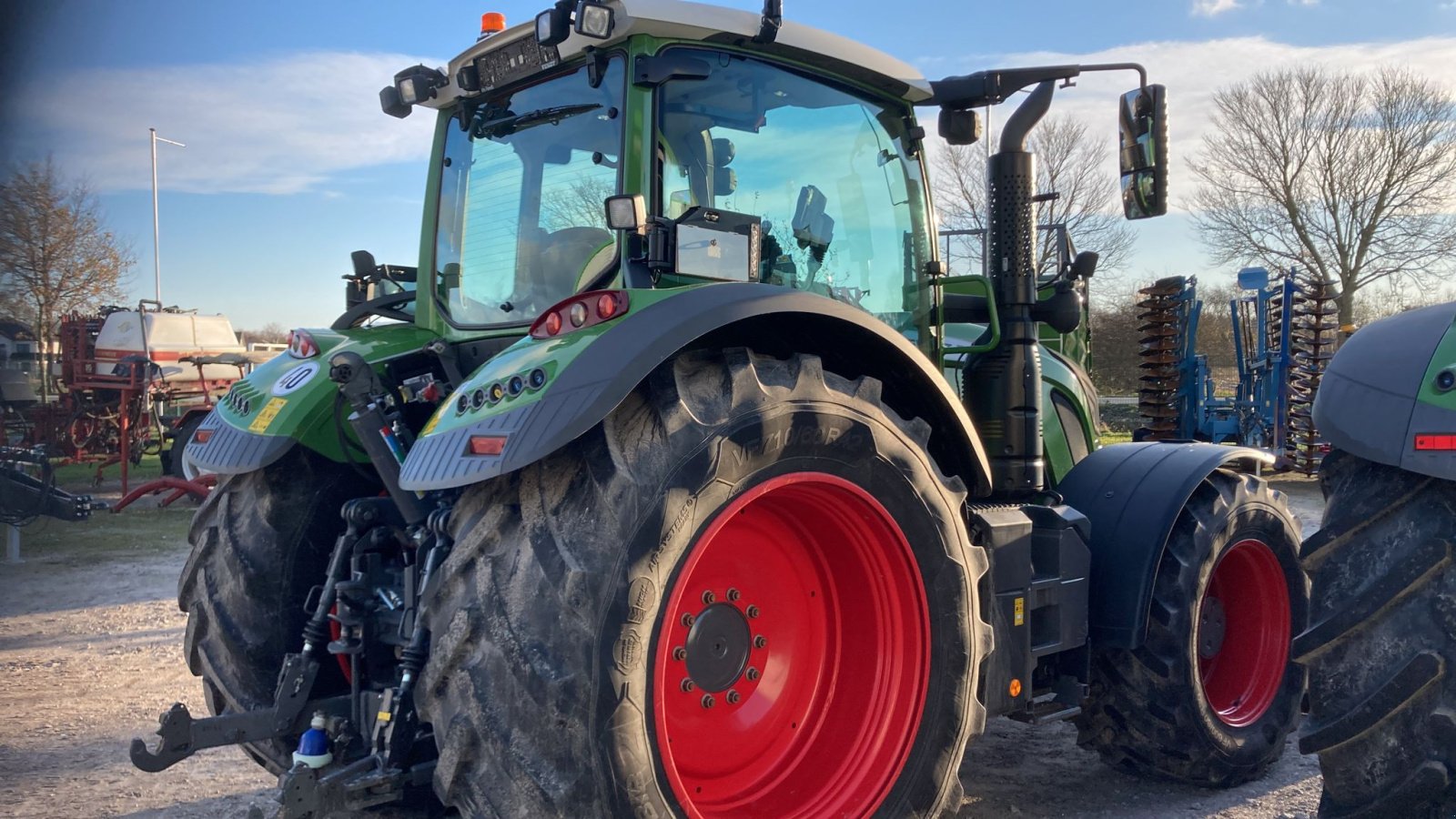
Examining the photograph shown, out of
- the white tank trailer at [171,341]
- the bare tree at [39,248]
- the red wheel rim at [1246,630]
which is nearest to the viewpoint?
the bare tree at [39,248]

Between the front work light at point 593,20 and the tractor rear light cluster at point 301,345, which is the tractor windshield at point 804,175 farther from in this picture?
the tractor rear light cluster at point 301,345

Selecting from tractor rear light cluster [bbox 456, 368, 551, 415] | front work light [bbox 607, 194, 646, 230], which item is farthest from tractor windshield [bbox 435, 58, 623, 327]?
tractor rear light cluster [bbox 456, 368, 551, 415]

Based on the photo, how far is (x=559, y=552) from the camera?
2369 millimetres

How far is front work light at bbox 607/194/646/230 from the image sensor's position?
2.89 metres

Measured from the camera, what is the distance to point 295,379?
3627 millimetres

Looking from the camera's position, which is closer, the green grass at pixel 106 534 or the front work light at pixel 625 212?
the front work light at pixel 625 212

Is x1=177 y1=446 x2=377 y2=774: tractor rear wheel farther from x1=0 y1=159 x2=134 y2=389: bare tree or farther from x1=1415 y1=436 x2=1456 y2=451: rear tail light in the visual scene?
x1=1415 y1=436 x2=1456 y2=451: rear tail light

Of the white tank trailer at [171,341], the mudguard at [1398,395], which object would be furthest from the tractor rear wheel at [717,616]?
the white tank trailer at [171,341]

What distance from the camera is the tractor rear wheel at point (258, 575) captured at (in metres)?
3.47

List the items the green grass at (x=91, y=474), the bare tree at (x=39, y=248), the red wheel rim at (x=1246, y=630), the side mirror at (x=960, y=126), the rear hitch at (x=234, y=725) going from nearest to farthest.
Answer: the bare tree at (x=39, y=248) < the rear hitch at (x=234, y=725) < the side mirror at (x=960, y=126) < the red wheel rim at (x=1246, y=630) < the green grass at (x=91, y=474)

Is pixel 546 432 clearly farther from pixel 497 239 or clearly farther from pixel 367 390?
pixel 497 239

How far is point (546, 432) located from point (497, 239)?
152 centimetres

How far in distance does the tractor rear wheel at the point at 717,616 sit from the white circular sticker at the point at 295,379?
4.30 ft

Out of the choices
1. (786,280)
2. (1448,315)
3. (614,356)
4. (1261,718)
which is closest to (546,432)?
(614,356)
